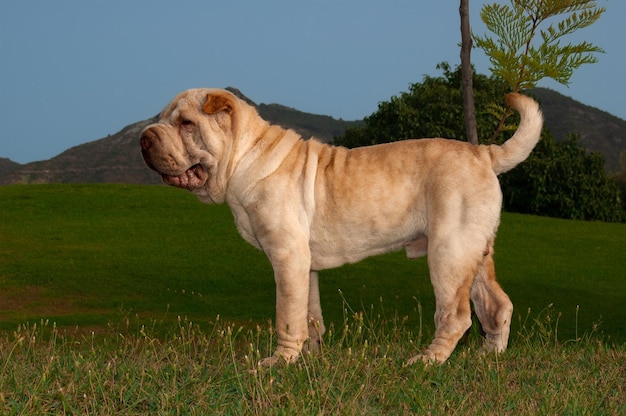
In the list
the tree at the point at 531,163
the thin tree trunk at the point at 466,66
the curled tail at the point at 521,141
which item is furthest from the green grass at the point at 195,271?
the tree at the point at 531,163

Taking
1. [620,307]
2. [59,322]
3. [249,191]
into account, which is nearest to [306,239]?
[249,191]

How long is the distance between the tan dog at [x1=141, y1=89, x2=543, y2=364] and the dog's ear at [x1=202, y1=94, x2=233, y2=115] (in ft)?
0.04

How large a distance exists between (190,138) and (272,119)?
233 ft

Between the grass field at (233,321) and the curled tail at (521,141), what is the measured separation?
1.83 m

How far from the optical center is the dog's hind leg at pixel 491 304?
8156 millimetres

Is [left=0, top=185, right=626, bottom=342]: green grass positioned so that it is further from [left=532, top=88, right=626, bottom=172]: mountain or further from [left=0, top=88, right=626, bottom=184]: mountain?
[left=532, top=88, right=626, bottom=172]: mountain

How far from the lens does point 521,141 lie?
7738mm

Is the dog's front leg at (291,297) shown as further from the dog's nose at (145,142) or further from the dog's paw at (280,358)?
the dog's nose at (145,142)

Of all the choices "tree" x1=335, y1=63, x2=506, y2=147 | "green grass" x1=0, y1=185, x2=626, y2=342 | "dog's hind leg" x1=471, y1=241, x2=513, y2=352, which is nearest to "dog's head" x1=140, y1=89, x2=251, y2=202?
"dog's hind leg" x1=471, y1=241, x2=513, y2=352

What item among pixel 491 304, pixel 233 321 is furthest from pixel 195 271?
pixel 491 304

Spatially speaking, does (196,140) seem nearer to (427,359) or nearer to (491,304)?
(427,359)

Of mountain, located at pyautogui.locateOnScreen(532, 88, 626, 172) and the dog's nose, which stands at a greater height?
mountain, located at pyautogui.locateOnScreen(532, 88, 626, 172)

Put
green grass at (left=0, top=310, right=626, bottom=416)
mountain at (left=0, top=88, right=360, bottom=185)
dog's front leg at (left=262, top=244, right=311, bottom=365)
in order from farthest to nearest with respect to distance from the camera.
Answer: mountain at (left=0, top=88, right=360, bottom=185) → dog's front leg at (left=262, top=244, right=311, bottom=365) → green grass at (left=0, top=310, right=626, bottom=416)

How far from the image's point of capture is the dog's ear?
707cm
